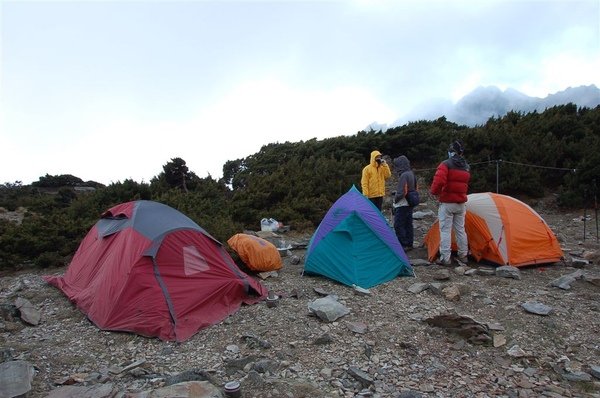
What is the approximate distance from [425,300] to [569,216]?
9043mm

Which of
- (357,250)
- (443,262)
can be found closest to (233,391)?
(357,250)

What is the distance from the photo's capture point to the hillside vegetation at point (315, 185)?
10000 millimetres

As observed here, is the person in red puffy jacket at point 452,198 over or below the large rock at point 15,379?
over

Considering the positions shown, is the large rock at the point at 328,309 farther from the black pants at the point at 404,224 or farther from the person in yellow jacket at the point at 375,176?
the person in yellow jacket at the point at 375,176

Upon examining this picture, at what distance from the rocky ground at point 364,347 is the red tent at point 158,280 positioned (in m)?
0.24

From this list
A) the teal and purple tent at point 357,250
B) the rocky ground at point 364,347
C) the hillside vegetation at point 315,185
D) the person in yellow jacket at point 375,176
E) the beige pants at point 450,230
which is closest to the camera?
the rocky ground at point 364,347

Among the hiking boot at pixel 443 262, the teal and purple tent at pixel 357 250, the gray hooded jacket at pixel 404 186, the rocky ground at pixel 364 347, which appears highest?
the gray hooded jacket at pixel 404 186

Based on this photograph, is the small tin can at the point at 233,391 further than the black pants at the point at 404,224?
No

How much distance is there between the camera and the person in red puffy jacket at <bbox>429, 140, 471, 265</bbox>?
24.6 ft

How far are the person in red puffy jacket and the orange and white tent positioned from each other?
0.23 metres

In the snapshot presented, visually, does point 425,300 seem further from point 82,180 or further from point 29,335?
point 82,180

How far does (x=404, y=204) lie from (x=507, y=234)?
1.98 m

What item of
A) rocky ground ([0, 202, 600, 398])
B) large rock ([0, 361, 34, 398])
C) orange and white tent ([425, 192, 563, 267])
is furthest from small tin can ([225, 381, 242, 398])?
orange and white tent ([425, 192, 563, 267])

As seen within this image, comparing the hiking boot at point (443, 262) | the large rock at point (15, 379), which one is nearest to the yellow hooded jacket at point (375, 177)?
the hiking boot at point (443, 262)
